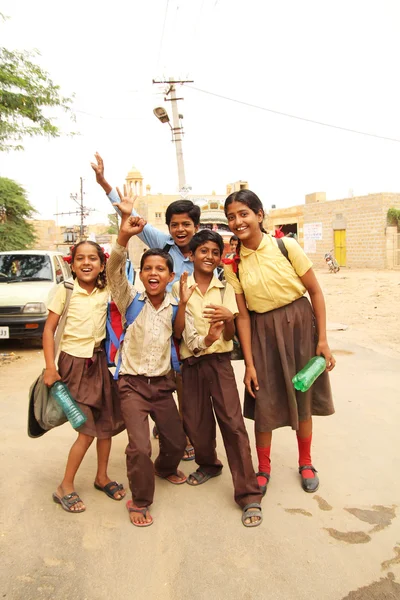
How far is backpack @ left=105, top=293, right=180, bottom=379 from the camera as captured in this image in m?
2.93

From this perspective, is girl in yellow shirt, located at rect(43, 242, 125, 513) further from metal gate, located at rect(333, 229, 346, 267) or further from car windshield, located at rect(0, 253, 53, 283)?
metal gate, located at rect(333, 229, 346, 267)

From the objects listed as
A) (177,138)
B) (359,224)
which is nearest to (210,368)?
(177,138)

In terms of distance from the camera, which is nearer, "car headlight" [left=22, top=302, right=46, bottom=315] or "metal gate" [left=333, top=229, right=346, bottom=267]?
"car headlight" [left=22, top=302, right=46, bottom=315]

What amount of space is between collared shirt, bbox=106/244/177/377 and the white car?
4623mm

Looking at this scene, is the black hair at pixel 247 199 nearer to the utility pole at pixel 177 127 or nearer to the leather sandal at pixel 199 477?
the leather sandal at pixel 199 477

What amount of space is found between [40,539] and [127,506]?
20.0 inches

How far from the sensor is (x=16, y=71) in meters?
7.56

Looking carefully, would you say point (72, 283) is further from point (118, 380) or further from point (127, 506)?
point (127, 506)

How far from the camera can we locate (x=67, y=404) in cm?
276

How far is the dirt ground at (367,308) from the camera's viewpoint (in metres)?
7.97

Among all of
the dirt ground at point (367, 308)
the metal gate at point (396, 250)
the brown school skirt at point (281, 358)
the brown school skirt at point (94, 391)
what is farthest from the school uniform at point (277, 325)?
the metal gate at point (396, 250)

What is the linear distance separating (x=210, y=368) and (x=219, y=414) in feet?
0.93

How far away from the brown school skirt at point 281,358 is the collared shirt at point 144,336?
0.56 m

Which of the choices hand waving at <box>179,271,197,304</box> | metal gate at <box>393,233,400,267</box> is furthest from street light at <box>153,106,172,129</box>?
hand waving at <box>179,271,197,304</box>
